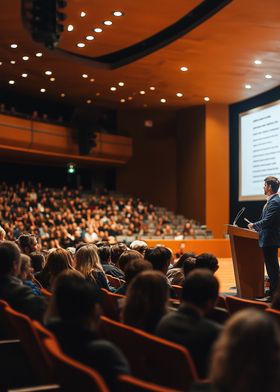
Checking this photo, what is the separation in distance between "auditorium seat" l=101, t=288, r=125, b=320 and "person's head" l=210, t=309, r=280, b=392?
2211 mm

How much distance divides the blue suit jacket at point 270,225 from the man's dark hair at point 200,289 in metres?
3.95

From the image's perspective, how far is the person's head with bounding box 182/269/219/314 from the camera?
Result: 2.52m

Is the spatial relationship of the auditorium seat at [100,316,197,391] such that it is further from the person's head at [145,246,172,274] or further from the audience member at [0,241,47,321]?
the person's head at [145,246,172,274]

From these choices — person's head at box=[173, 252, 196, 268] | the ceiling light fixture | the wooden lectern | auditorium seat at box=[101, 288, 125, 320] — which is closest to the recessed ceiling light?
the ceiling light fixture

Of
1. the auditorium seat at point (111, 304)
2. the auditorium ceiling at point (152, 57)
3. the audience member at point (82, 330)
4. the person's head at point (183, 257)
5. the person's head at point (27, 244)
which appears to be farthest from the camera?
the auditorium ceiling at point (152, 57)

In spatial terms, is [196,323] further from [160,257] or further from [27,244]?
[27,244]

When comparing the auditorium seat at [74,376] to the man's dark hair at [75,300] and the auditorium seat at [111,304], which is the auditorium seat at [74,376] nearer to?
the man's dark hair at [75,300]

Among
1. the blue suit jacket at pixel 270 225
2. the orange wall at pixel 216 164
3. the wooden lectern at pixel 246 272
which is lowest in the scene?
the wooden lectern at pixel 246 272

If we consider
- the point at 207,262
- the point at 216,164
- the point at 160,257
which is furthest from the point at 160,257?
the point at 216,164

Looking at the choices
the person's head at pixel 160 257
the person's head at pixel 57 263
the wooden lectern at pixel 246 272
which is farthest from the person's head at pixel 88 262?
A: the wooden lectern at pixel 246 272

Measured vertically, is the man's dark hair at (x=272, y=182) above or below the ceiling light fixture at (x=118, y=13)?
below

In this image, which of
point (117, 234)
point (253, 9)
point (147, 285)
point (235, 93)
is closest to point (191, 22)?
point (253, 9)

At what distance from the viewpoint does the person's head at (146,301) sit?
8.66 ft

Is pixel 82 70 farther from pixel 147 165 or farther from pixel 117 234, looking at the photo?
pixel 147 165
